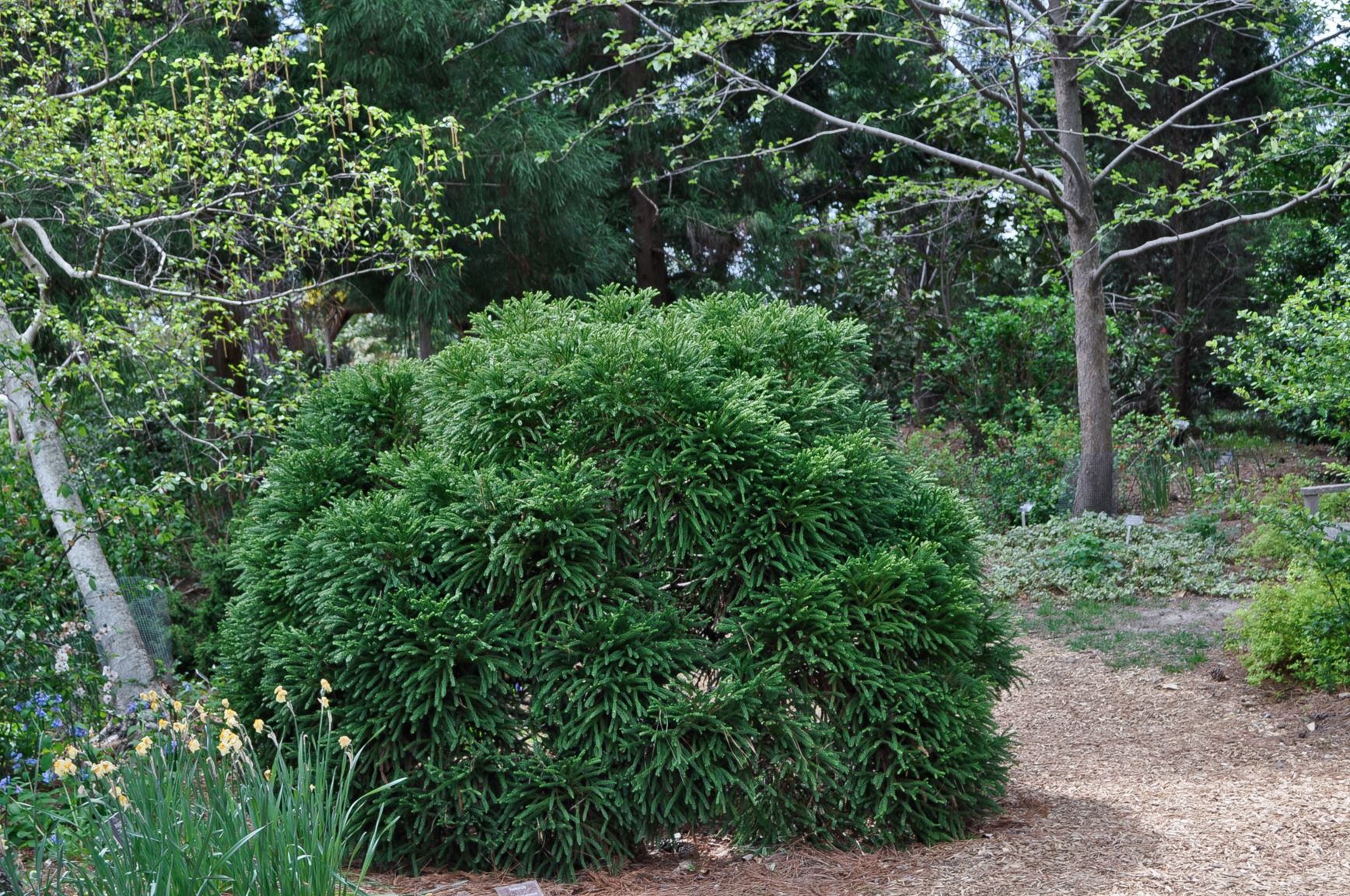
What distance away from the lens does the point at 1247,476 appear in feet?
41.4

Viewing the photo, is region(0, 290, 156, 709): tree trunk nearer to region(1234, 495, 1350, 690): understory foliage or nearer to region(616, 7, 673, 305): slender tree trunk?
region(1234, 495, 1350, 690): understory foliage

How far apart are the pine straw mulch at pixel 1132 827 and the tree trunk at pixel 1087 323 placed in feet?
13.5

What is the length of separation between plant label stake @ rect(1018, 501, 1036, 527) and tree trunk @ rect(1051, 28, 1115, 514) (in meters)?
0.44

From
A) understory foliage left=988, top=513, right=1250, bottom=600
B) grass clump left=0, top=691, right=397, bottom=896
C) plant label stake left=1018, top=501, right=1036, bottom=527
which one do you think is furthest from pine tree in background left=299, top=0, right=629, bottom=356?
grass clump left=0, top=691, right=397, bottom=896

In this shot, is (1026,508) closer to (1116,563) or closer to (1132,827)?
(1116,563)

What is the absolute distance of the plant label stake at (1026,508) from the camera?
977cm

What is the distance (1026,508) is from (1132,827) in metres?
6.61

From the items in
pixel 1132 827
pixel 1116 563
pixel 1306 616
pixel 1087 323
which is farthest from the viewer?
pixel 1087 323

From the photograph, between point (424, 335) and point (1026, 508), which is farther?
point (424, 335)

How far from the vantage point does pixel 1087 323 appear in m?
Answer: 9.76

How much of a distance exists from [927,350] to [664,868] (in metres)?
12.2

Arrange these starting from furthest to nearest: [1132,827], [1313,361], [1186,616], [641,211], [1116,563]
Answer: [641,211] < [1116,563] < [1186,616] < [1313,361] < [1132,827]

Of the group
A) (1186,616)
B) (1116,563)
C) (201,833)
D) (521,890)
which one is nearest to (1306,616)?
(1186,616)

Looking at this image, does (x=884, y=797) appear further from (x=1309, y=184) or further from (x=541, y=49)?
(x=1309, y=184)
